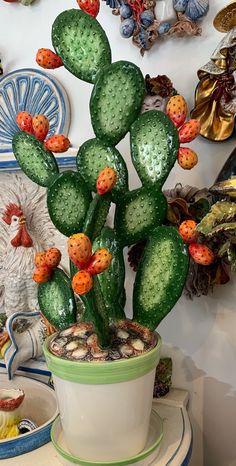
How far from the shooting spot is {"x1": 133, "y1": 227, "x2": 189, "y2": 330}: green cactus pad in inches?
27.9

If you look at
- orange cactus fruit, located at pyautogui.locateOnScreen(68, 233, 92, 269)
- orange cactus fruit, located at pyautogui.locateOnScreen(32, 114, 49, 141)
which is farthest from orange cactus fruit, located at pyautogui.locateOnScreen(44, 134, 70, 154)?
orange cactus fruit, located at pyautogui.locateOnScreen(68, 233, 92, 269)

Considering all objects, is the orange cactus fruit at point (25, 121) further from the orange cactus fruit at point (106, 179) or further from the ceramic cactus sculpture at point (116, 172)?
the orange cactus fruit at point (106, 179)

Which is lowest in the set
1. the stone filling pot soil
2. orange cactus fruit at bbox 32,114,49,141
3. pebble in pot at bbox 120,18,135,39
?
the stone filling pot soil

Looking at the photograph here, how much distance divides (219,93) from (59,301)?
433mm

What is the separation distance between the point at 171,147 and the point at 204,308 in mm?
375

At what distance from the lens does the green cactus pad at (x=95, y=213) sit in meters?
0.66

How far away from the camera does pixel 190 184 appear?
0.94 metres

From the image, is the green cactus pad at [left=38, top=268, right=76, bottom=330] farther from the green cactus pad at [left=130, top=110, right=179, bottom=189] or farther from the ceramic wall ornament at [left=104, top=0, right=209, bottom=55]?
the ceramic wall ornament at [left=104, top=0, right=209, bottom=55]

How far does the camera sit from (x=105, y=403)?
0.68 meters

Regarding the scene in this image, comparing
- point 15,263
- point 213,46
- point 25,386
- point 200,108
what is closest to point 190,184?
point 200,108

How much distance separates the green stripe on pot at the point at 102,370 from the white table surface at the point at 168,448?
0.15 m

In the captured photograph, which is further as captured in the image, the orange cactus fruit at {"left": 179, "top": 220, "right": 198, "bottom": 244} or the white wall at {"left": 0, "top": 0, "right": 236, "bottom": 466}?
the white wall at {"left": 0, "top": 0, "right": 236, "bottom": 466}

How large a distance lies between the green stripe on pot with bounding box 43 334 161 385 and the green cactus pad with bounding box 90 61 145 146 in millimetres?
297

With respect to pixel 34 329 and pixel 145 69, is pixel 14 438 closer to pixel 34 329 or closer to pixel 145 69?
pixel 34 329
